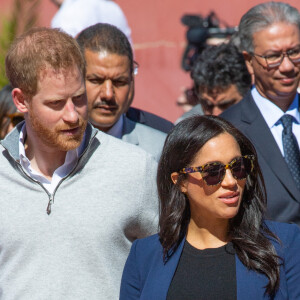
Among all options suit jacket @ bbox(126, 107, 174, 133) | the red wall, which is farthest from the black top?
the red wall

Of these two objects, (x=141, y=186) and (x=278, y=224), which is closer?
(x=278, y=224)

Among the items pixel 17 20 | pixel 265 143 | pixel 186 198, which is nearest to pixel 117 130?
pixel 265 143

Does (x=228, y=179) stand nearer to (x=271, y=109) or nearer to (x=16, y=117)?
(x=271, y=109)

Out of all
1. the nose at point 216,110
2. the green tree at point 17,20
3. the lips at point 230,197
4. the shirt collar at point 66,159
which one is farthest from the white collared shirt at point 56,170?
the green tree at point 17,20

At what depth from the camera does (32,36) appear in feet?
12.0

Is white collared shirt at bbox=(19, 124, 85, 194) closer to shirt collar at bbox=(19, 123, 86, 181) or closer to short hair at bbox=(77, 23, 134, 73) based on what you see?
shirt collar at bbox=(19, 123, 86, 181)

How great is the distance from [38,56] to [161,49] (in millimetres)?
5037

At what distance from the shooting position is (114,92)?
4.46 m

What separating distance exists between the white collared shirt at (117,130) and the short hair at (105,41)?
0.29 m

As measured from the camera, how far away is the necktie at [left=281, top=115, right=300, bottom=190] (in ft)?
14.3

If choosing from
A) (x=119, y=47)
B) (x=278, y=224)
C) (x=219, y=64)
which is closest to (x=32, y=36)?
(x=119, y=47)

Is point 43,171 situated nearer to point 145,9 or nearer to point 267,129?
point 267,129

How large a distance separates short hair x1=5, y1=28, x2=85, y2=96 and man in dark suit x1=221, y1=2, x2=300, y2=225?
3.86ft

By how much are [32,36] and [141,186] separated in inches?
30.7
